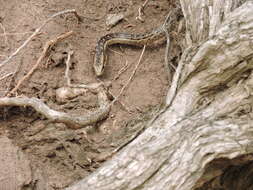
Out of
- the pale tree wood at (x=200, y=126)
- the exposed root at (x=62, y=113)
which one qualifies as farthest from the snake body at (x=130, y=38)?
the pale tree wood at (x=200, y=126)

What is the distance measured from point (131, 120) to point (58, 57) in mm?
856

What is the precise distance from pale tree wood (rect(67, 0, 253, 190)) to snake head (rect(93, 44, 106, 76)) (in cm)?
91

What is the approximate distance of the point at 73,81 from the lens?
3480 mm

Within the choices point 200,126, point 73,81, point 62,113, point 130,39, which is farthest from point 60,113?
point 130,39

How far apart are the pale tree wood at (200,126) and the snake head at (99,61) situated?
0.91m

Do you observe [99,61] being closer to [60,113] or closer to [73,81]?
[73,81]

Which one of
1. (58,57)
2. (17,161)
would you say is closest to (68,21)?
(58,57)

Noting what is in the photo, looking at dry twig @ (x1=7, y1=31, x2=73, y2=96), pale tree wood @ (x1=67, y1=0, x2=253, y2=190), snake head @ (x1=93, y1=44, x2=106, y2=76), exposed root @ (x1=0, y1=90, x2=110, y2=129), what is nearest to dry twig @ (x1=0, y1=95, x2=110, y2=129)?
exposed root @ (x1=0, y1=90, x2=110, y2=129)

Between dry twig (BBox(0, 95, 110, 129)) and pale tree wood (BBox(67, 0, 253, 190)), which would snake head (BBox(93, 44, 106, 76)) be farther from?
pale tree wood (BBox(67, 0, 253, 190))

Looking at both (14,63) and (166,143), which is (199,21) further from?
(14,63)

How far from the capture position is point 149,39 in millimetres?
3852

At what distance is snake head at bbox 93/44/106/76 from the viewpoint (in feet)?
11.6

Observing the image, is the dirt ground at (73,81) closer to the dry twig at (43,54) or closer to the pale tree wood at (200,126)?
the dry twig at (43,54)

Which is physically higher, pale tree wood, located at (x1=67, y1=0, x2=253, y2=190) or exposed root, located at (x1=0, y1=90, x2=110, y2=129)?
exposed root, located at (x1=0, y1=90, x2=110, y2=129)
